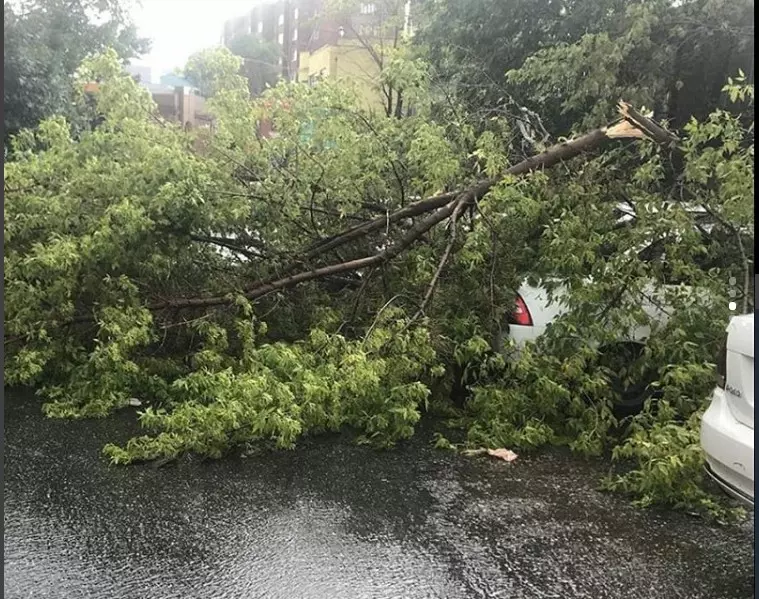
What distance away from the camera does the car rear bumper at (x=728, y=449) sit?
9.64 ft

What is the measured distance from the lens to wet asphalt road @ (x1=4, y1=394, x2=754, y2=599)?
3.00 meters

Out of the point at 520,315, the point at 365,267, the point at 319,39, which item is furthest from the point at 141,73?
the point at 520,315

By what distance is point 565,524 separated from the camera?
3.59 m

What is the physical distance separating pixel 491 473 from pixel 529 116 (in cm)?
399

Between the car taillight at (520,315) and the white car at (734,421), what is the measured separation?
2007mm

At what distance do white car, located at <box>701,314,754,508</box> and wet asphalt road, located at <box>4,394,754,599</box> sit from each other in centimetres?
43

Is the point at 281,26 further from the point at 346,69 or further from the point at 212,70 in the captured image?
the point at 346,69

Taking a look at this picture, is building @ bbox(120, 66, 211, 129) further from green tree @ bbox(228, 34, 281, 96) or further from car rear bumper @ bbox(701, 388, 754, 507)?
car rear bumper @ bbox(701, 388, 754, 507)

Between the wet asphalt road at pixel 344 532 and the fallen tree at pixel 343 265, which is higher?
the fallen tree at pixel 343 265

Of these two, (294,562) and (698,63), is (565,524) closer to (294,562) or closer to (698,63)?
(294,562)

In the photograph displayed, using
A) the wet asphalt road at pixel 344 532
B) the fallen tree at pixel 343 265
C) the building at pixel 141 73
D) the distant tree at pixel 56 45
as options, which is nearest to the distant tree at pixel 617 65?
the fallen tree at pixel 343 265

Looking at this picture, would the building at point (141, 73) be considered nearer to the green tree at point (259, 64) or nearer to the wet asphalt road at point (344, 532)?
the green tree at point (259, 64)

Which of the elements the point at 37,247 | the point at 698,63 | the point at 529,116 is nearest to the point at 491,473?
the point at 37,247

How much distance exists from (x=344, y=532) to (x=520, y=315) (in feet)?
7.80
